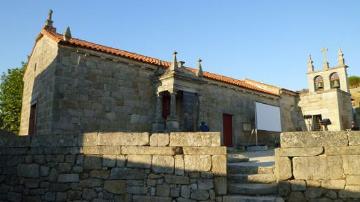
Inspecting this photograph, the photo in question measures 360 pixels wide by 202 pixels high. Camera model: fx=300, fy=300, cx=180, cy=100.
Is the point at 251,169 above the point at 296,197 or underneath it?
above

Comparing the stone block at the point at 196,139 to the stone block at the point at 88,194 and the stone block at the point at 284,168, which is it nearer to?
the stone block at the point at 284,168

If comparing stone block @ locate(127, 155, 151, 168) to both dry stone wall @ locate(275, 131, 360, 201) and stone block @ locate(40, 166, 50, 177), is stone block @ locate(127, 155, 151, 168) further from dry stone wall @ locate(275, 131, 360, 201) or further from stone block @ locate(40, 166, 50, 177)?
dry stone wall @ locate(275, 131, 360, 201)

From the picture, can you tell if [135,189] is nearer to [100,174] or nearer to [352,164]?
[100,174]

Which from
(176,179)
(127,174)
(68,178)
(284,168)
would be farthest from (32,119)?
(284,168)

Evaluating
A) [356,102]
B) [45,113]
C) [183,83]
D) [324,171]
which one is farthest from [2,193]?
[356,102]

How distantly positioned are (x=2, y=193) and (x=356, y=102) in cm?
3254

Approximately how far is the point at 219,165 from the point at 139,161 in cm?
153

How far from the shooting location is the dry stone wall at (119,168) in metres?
5.37

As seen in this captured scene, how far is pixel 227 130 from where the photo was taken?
15.6 metres

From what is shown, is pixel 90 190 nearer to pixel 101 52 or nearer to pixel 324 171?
pixel 324 171

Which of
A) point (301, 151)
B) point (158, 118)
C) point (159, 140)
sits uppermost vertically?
point (158, 118)

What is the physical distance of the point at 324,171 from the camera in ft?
15.8

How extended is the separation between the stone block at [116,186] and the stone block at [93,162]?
1.29 feet

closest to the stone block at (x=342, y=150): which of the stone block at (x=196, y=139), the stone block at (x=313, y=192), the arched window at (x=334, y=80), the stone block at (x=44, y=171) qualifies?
the stone block at (x=313, y=192)
